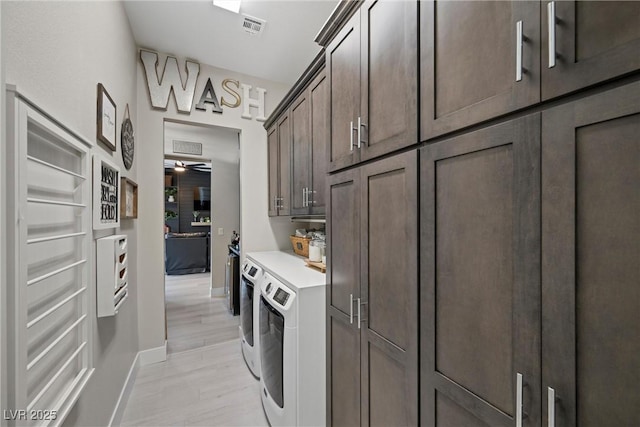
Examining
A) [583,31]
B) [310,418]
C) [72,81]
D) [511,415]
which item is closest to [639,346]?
[511,415]

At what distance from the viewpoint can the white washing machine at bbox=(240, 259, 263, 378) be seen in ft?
7.16

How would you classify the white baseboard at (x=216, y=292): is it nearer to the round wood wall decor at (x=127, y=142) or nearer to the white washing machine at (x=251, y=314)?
the white washing machine at (x=251, y=314)

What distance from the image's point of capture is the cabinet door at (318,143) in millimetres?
1993

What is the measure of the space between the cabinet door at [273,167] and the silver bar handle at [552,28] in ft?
8.21

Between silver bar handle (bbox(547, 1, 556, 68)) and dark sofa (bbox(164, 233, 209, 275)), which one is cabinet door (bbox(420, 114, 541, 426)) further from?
dark sofa (bbox(164, 233, 209, 275))

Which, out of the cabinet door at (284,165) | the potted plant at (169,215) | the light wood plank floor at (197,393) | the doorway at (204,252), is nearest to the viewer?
the light wood plank floor at (197,393)

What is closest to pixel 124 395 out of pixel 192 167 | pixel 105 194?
pixel 105 194

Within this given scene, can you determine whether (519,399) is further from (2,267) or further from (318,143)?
(318,143)

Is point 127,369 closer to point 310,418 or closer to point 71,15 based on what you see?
point 310,418

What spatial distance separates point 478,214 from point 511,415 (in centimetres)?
50

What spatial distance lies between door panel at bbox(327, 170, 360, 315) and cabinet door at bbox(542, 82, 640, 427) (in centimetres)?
75

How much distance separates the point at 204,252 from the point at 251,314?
483 centimetres

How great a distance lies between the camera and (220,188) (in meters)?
4.99

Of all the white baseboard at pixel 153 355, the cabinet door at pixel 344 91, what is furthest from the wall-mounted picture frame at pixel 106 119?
the white baseboard at pixel 153 355
